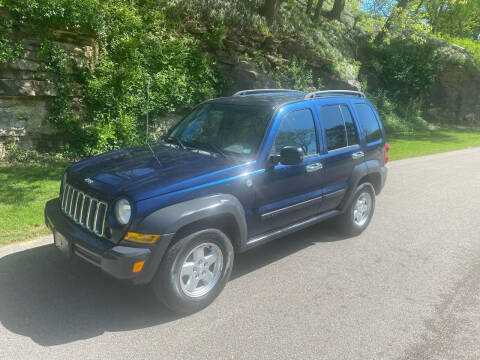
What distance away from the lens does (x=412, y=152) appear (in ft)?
43.8

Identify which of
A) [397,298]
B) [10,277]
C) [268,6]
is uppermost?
[268,6]

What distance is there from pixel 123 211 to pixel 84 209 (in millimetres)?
533

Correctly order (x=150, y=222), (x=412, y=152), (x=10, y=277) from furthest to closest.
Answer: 1. (x=412, y=152)
2. (x=10, y=277)
3. (x=150, y=222)

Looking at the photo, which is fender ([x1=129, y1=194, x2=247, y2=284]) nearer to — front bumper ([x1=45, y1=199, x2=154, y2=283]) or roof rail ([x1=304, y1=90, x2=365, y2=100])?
front bumper ([x1=45, y1=199, x2=154, y2=283])

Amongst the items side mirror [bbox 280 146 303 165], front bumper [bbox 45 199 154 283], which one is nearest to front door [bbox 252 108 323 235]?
side mirror [bbox 280 146 303 165]

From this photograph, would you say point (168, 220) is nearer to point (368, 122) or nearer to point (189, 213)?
point (189, 213)

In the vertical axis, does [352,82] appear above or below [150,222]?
above

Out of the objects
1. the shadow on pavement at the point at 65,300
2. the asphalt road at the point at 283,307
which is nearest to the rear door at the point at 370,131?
the asphalt road at the point at 283,307

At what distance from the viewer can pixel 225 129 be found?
444 centimetres

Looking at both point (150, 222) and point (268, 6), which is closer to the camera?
point (150, 222)

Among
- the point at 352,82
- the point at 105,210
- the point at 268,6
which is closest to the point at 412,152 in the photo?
the point at 352,82

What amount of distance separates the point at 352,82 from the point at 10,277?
53.4ft

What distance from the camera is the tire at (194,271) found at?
335cm

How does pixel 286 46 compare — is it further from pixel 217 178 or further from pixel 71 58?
pixel 217 178
